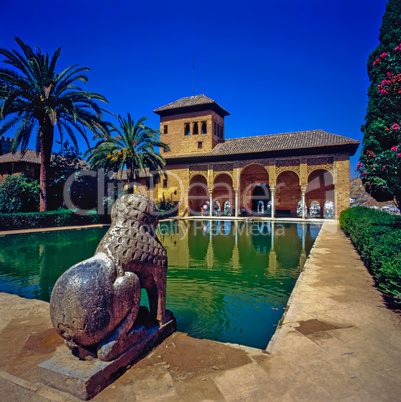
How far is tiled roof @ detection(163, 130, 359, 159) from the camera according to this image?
878 inches

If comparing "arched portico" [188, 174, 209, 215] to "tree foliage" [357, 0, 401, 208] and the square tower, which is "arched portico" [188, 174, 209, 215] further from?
"tree foliage" [357, 0, 401, 208]

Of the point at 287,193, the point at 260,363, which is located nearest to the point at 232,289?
the point at 260,363

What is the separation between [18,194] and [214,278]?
622 inches

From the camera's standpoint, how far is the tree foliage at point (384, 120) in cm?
727

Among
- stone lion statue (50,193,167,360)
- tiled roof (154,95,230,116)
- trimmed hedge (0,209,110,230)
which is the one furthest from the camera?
tiled roof (154,95,230,116)

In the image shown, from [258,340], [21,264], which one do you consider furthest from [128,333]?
[21,264]

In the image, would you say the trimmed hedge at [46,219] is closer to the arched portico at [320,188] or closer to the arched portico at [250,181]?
the arched portico at [250,181]

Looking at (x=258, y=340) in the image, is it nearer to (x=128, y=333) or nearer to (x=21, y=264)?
(x=128, y=333)

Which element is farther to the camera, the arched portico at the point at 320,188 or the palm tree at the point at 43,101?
the arched portico at the point at 320,188

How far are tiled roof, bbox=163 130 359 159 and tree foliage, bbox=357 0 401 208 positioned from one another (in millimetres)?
9442

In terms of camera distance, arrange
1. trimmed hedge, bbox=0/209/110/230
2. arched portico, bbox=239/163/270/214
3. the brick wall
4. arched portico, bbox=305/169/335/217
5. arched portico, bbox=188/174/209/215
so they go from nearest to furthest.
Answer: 1. trimmed hedge, bbox=0/209/110/230
2. arched portico, bbox=305/169/335/217
3. arched portico, bbox=239/163/270/214
4. the brick wall
5. arched portico, bbox=188/174/209/215

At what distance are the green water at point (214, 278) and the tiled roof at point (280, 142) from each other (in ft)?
46.1

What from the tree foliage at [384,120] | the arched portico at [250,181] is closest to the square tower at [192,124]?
the arched portico at [250,181]

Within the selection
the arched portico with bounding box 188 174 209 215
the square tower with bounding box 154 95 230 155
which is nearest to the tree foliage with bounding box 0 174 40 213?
the arched portico with bounding box 188 174 209 215
